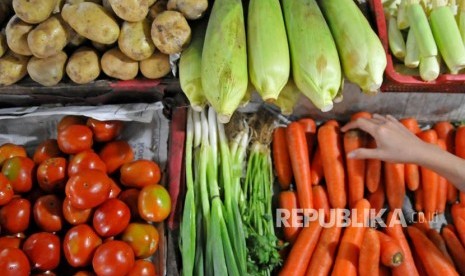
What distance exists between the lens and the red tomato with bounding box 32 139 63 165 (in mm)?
1646

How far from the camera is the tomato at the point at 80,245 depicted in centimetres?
139

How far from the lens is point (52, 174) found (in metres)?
1.54

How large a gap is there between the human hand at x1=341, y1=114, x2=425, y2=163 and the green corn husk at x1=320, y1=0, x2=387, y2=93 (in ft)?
0.98

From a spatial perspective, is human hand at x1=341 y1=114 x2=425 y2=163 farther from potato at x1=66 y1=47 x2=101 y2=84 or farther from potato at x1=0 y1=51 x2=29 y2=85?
potato at x1=0 y1=51 x2=29 y2=85

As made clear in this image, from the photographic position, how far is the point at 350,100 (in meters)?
1.90

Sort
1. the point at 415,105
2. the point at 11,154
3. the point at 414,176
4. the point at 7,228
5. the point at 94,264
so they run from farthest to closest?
the point at 415,105 → the point at 414,176 → the point at 11,154 → the point at 7,228 → the point at 94,264

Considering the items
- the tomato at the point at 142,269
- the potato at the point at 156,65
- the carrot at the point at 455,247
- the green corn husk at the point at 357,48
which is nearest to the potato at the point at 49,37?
the potato at the point at 156,65

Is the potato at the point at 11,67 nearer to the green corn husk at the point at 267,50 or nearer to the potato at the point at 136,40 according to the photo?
the potato at the point at 136,40

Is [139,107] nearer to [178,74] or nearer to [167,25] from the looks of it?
[178,74]

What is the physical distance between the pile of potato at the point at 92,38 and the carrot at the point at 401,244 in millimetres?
1024

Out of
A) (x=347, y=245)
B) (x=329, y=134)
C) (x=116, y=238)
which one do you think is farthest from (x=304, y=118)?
(x=116, y=238)

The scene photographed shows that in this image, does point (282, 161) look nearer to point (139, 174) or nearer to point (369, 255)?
point (369, 255)

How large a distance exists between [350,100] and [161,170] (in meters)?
0.83

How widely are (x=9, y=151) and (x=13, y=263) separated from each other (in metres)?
0.50
